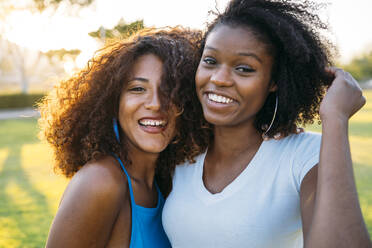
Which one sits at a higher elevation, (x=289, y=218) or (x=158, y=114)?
(x=158, y=114)

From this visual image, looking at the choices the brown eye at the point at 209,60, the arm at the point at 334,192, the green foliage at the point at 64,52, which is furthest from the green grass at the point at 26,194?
the green foliage at the point at 64,52

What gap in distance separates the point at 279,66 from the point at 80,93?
1.40 metres

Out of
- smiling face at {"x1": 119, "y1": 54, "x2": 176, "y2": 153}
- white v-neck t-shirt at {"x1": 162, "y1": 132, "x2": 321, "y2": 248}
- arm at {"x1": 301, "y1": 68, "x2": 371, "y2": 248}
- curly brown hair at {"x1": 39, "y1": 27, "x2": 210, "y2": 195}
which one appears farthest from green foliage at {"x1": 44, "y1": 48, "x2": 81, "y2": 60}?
arm at {"x1": 301, "y1": 68, "x2": 371, "y2": 248}

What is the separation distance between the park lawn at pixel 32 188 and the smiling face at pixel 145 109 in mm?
1027

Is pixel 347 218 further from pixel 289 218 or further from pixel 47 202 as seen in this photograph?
pixel 47 202

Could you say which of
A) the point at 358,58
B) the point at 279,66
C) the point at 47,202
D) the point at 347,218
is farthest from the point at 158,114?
the point at 358,58

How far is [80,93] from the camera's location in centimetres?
302

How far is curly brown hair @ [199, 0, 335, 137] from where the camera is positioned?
2398mm

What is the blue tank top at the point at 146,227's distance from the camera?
2.67 m

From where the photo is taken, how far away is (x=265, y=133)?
100.0 inches

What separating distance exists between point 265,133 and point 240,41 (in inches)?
22.3

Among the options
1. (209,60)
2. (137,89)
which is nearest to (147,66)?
(137,89)

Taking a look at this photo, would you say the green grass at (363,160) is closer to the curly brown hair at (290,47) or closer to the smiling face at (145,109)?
the curly brown hair at (290,47)

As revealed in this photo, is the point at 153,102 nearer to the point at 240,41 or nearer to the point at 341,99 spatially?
the point at 240,41
